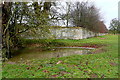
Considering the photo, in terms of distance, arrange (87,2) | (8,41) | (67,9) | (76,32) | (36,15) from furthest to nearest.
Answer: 1. (87,2)
2. (67,9)
3. (76,32)
4. (36,15)
5. (8,41)

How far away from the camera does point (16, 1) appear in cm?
633

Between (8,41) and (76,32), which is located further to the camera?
(76,32)

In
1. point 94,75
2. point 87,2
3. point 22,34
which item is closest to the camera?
point 94,75

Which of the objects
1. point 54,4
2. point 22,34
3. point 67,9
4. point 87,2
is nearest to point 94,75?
point 22,34

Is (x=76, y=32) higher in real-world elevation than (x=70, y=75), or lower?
higher

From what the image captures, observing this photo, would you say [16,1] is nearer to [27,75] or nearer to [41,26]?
[41,26]

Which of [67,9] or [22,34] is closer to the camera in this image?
[22,34]

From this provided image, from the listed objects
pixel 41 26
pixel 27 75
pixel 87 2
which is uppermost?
pixel 87 2

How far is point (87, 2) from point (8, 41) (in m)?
15.7

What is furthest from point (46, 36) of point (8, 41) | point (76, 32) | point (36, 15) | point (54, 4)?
point (76, 32)

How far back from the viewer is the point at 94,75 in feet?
9.07

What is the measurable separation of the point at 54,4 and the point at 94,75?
8404 mm

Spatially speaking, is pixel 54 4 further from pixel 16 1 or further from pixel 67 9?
pixel 67 9

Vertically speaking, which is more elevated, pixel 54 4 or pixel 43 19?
pixel 54 4
